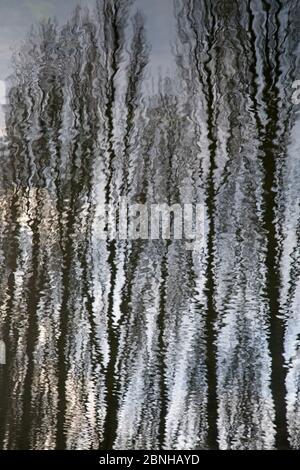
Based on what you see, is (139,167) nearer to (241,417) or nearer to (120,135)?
(120,135)

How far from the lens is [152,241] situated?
16.0ft

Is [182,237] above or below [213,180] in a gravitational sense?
below

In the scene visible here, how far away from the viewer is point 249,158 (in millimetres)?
4543

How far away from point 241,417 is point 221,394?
0.24 metres

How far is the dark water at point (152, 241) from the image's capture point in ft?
13.9

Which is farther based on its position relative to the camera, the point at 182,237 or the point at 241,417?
the point at 182,237

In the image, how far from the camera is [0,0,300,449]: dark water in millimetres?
4246

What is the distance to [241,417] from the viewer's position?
4051 millimetres
